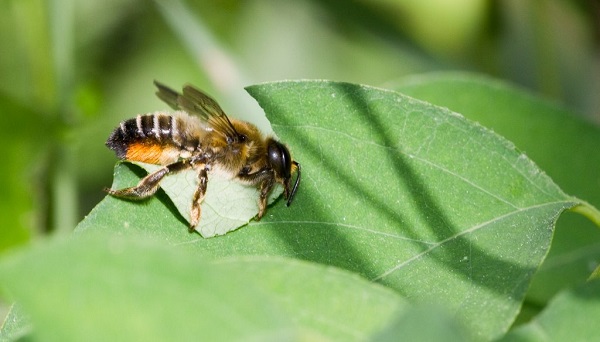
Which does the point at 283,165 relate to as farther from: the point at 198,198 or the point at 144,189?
the point at 144,189

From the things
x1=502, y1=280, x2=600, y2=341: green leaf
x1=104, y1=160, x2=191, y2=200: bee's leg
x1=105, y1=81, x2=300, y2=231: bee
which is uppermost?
x1=502, y1=280, x2=600, y2=341: green leaf

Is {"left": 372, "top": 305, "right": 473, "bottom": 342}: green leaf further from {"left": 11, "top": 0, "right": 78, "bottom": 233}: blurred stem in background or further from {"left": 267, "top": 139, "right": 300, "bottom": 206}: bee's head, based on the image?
{"left": 11, "top": 0, "right": 78, "bottom": 233}: blurred stem in background

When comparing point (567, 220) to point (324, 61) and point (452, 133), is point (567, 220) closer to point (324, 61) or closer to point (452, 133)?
point (452, 133)

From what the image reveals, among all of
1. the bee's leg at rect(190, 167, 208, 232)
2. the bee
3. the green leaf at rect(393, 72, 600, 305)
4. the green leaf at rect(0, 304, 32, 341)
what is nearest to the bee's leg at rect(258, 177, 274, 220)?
the bee

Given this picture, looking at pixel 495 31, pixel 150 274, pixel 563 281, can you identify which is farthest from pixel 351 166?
pixel 495 31

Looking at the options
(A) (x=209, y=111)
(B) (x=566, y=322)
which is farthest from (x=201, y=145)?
(B) (x=566, y=322)

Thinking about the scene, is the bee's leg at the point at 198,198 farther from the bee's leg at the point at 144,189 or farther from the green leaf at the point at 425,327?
the green leaf at the point at 425,327
